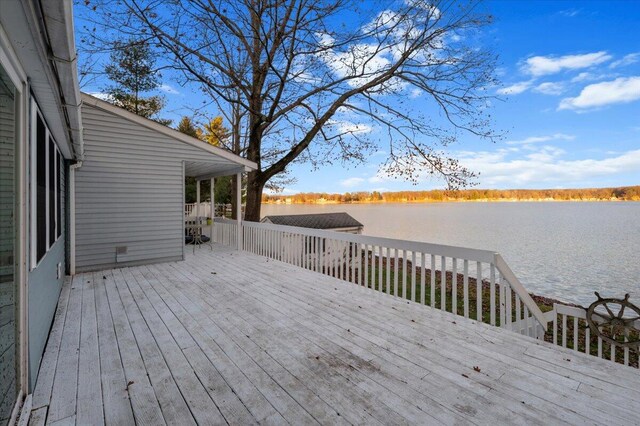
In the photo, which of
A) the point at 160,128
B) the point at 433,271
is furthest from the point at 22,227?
the point at 160,128

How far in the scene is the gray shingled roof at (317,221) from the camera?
12.6 meters

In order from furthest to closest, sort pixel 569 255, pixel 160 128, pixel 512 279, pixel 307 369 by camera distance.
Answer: pixel 569 255
pixel 160 128
pixel 512 279
pixel 307 369

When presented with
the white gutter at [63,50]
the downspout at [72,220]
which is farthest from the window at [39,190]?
the downspout at [72,220]

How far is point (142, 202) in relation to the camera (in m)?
6.54

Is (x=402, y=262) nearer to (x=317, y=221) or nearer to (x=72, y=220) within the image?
(x=72, y=220)

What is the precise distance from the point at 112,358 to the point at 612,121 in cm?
1897

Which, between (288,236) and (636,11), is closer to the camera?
(288,236)

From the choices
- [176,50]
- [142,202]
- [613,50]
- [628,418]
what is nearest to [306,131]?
[176,50]

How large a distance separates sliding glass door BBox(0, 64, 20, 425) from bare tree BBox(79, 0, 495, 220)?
689 cm

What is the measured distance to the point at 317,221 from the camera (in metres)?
13.7

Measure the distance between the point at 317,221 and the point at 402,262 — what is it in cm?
846

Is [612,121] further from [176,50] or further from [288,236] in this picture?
[176,50]

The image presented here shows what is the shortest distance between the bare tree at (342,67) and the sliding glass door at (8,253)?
6.89 metres

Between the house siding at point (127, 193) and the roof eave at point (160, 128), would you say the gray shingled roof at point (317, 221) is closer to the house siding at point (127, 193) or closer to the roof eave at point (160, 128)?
the roof eave at point (160, 128)
